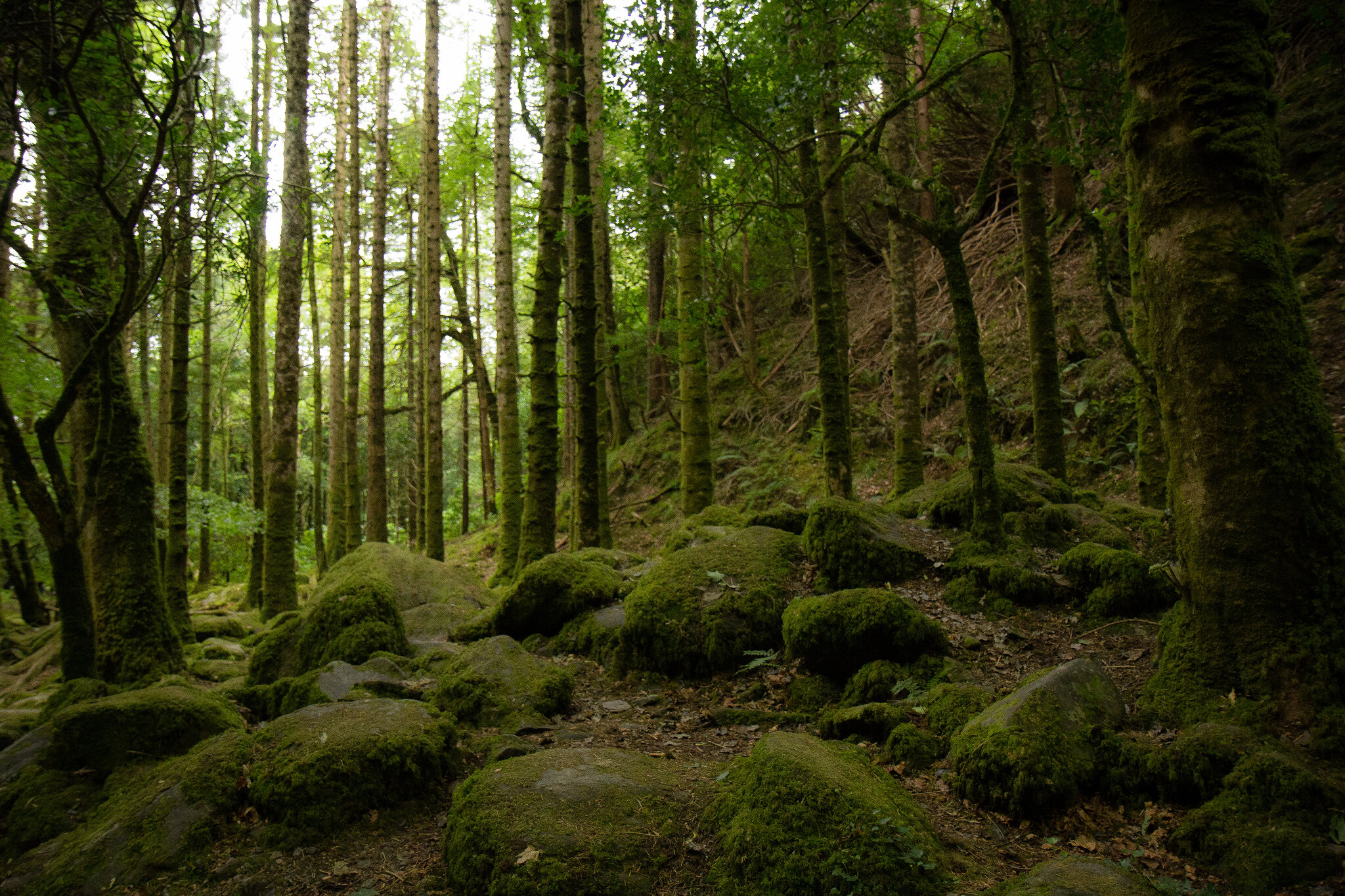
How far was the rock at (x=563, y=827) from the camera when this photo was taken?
3.00m

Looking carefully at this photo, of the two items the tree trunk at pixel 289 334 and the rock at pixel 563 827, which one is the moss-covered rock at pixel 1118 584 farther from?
the tree trunk at pixel 289 334

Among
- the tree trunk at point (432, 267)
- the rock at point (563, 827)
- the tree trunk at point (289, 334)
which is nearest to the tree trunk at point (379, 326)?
the tree trunk at point (432, 267)

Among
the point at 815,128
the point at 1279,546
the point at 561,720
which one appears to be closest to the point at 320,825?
the point at 561,720

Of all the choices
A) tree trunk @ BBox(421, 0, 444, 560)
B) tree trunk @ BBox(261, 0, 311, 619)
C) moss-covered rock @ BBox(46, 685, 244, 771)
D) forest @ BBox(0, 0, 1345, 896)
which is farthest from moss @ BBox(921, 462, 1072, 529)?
tree trunk @ BBox(421, 0, 444, 560)

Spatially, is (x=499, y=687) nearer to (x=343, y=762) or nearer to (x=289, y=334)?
(x=343, y=762)

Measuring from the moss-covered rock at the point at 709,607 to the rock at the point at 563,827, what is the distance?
1957mm

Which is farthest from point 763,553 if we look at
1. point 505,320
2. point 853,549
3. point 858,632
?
point 505,320

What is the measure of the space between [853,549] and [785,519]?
1420mm

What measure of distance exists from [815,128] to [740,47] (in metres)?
1.75

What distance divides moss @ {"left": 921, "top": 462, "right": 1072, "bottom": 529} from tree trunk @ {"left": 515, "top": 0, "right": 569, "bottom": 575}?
496cm

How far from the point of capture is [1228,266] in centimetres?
353

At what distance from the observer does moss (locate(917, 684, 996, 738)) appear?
409 centimetres

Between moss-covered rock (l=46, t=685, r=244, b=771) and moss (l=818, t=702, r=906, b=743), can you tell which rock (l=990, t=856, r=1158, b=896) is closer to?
moss (l=818, t=702, r=906, b=743)

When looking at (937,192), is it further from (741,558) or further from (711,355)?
(711,355)
